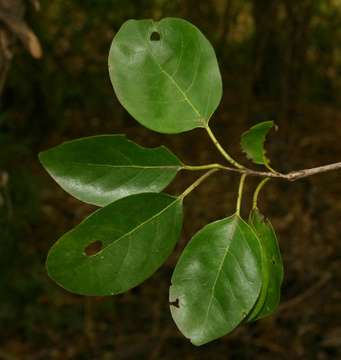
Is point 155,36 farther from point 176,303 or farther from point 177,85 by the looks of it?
point 176,303

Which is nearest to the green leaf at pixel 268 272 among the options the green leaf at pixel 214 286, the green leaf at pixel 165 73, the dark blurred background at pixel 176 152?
the green leaf at pixel 214 286

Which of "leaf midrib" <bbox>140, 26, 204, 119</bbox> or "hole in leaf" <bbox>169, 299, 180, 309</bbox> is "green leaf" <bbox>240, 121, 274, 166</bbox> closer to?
"leaf midrib" <bbox>140, 26, 204, 119</bbox>

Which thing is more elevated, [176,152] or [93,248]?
[93,248]

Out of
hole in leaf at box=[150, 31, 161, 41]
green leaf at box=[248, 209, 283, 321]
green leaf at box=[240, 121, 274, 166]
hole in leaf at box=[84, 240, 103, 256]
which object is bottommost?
green leaf at box=[248, 209, 283, 321]

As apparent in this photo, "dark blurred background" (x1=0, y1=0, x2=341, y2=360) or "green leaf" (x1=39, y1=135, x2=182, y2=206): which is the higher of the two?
"green leaf" (x1=39, y1=135, x2=182, y2=206)

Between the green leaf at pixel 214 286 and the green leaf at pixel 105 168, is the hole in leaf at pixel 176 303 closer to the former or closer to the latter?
the green leaf at pixel 214 286

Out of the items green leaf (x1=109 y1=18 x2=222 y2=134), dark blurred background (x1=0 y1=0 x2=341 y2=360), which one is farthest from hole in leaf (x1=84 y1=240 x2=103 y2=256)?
dark blurred background (x1=0 y1=0 x2=341 y2=360)

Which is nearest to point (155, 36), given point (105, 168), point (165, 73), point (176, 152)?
point (165, 73)
